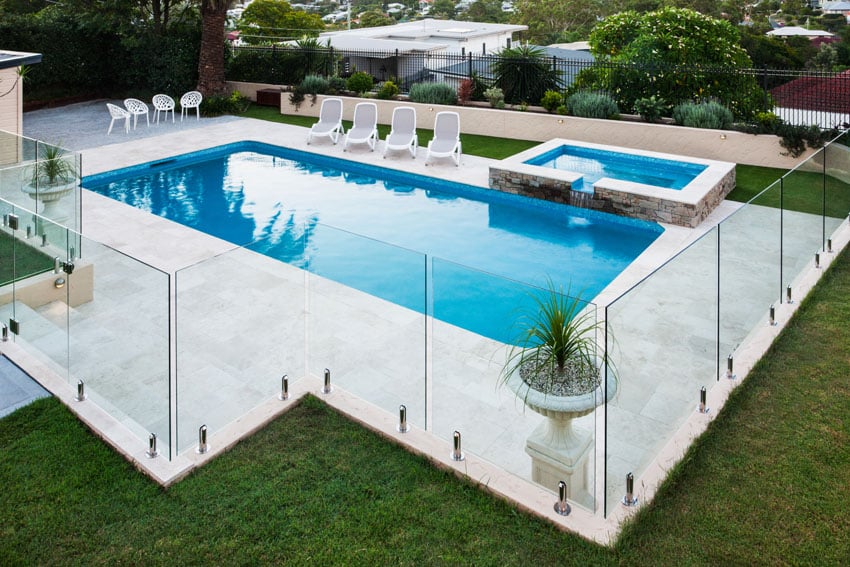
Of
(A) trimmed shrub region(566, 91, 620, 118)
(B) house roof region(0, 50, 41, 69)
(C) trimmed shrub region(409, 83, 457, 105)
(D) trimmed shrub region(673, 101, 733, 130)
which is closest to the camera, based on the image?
(B) house roof region(0, 50, 41, 69)

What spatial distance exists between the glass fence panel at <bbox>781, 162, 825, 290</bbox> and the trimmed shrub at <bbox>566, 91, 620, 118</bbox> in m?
7.13

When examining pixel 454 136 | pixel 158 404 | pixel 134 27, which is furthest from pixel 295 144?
pixel 158 404

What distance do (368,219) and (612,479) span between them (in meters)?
7.68

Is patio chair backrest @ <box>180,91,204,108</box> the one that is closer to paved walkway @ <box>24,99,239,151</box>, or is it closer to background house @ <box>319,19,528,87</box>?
paved walkway @ <box>24,99,239,151</box>

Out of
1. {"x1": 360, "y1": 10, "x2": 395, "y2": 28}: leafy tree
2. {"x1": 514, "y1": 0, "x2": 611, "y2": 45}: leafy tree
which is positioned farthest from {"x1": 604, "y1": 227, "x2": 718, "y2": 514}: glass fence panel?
{"x1": 360, "y1": 10, "x2": 395, "y2": 28}: leafy tree

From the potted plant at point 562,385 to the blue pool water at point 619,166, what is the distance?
27.0 ft

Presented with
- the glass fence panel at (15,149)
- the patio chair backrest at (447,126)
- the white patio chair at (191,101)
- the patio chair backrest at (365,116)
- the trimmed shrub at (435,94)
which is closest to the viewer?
the glass fence panel at (15,149)

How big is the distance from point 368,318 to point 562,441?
75.0 inches

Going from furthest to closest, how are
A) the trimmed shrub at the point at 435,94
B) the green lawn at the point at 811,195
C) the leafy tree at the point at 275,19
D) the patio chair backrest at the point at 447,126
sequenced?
the leafy tree at the point at 275,19 → the trimmed shrub at the point at 435,94 → the patio chair backrest at the point at 447,126 → the green lawn at the point at 811,195

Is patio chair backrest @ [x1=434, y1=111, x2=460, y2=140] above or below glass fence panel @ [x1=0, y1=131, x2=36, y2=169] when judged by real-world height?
above

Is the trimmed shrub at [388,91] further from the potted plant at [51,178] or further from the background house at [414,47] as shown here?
the potted plant at [51,178]

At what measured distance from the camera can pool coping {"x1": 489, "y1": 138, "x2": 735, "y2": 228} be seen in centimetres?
1009

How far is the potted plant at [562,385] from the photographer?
404 centimetres

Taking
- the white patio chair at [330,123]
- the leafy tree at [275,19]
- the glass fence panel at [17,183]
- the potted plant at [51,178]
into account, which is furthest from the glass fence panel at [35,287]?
the leafy tree at [275,19]
